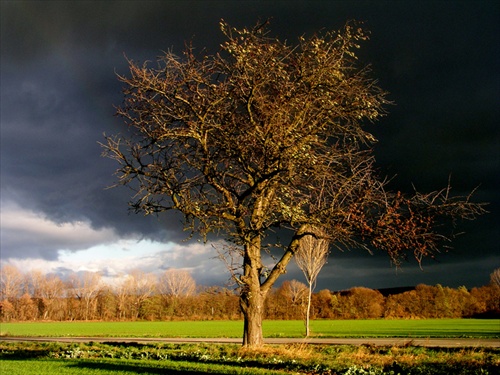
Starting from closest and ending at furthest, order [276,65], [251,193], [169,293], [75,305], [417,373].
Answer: [417,373]
[276,65]
[251,193]
[169,293]
[75,305]

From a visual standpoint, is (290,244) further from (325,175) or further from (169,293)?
(169,293)

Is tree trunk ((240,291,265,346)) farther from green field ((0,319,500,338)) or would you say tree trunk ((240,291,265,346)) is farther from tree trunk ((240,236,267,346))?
green field ((0,319,500,338))

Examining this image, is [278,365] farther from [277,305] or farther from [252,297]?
[277,305]

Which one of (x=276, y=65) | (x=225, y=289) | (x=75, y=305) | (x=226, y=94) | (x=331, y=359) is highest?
(x=276, y=65)

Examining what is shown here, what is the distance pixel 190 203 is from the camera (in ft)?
57.2

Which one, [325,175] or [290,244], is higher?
[325,175]

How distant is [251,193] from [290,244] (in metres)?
2.67

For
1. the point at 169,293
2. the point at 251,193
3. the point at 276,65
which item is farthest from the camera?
the point at 169,293

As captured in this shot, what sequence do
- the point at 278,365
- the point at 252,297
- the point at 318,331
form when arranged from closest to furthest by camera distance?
the point at 278,365 < the point at 252,297 < the point at 318,331

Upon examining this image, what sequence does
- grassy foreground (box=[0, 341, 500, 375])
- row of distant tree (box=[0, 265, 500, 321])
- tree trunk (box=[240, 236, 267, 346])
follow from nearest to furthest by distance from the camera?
grassy foreground (box=[0, 341, 500, 375]) → tree trunk (box=[240, 236, 267, 346]) → row of distant tree (box=[0, 265, 500, 321])

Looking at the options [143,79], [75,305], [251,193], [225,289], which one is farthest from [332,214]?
[75,305]

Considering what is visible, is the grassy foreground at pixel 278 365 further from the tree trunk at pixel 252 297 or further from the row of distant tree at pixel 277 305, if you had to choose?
the row of distant tree at pixel 277 305

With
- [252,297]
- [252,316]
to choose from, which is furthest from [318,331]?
[252,297]

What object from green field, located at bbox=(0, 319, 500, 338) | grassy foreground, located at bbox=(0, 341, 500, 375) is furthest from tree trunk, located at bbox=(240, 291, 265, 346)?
green field, located at bbox=(0, 319, 500, 338)
